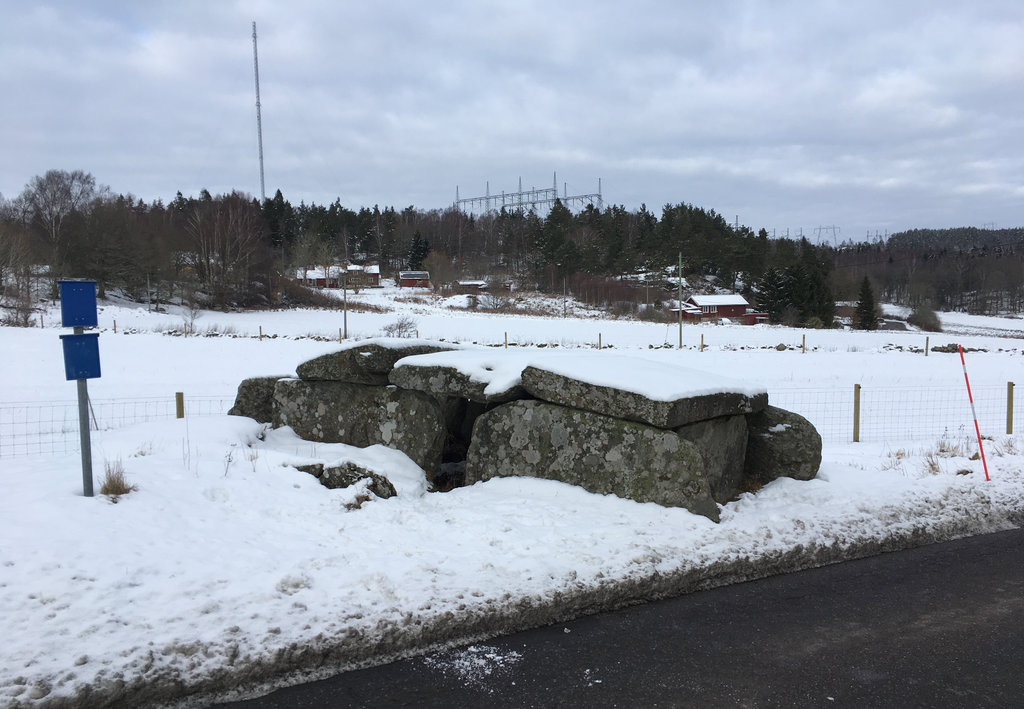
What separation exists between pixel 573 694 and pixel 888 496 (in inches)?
187

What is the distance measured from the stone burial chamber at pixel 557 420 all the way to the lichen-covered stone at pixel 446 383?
0.04 feet

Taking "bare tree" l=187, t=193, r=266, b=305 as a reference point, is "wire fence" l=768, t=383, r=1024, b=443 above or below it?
below

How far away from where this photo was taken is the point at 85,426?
199 inches

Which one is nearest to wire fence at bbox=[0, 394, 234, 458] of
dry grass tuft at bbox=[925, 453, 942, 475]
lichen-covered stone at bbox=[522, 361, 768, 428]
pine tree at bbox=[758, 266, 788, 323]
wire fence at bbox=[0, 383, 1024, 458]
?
wire fence at bbox=[0, 383, 1024, 458]

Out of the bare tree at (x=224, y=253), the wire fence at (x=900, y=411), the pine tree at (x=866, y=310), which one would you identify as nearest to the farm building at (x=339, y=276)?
the bare tree at (x=224, y=253)

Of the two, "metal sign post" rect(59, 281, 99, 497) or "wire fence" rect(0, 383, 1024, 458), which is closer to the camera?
"metal sign post" rect(59, 281, 99, 497)

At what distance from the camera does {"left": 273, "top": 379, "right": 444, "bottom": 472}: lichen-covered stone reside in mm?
7379

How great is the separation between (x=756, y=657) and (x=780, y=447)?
3467mm

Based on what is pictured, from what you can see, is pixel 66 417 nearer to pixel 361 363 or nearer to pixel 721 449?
pixel 361 363

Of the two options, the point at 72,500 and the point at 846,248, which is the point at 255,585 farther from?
the point at 846,248

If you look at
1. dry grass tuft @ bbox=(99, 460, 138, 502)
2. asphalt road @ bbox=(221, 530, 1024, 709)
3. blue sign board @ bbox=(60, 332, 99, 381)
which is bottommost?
asphalt road @ bbox=(221, 530, 1024, 709)

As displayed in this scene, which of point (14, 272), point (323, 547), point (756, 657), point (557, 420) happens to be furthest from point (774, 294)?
point (323, 547)

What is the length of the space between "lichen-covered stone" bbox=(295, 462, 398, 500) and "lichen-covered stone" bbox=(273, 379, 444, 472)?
1.01 meters

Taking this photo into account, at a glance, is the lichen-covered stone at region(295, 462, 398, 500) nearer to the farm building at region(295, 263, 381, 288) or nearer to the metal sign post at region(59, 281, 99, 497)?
the metal sign post at region(59, 281, 99, 497)
